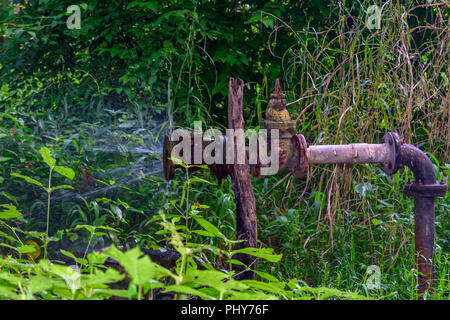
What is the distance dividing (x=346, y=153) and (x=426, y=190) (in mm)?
385

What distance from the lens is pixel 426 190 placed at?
2.05 m

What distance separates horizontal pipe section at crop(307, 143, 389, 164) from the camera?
6.37 feet

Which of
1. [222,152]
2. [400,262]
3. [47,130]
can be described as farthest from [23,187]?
[400,262]

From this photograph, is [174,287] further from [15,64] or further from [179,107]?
[15,64]

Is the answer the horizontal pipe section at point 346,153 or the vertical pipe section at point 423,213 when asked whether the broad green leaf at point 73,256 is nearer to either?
the horizontal pipe section at point 346,153

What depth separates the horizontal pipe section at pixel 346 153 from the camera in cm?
194

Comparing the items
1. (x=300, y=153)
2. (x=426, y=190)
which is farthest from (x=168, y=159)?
(x=426, y=190)

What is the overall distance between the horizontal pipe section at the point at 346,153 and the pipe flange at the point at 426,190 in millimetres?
180

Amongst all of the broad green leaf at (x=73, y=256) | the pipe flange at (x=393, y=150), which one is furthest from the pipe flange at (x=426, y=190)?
the broad green leaf at (x=73, y=256)

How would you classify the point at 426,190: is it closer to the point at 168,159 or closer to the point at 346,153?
the point at 346,153

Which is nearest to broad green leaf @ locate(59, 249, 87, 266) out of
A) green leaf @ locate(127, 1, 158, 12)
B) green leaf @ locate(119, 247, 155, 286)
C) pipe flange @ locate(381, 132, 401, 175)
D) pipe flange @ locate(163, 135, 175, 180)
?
green leaf @ locate(119, 247, 155, 286)

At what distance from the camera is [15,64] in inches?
141

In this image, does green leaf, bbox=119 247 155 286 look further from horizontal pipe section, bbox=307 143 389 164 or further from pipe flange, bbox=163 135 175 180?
horizontal pipe section, bbox=307 143 389 164
